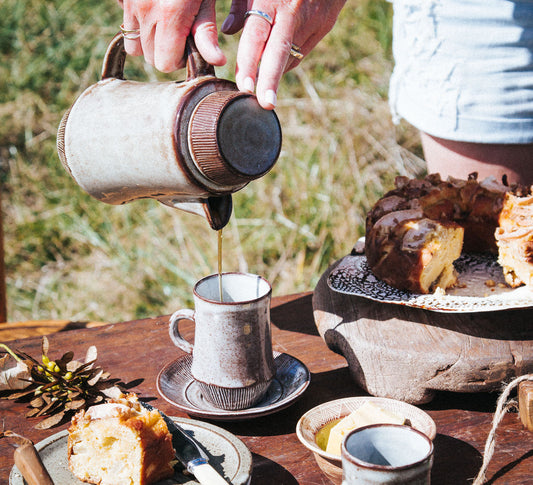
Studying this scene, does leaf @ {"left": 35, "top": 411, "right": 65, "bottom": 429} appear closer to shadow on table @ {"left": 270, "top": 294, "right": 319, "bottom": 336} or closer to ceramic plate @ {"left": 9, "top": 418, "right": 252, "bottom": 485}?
ceramic plate @ {"left": 9, "top": 418, "right": 252, "bottom": 485}

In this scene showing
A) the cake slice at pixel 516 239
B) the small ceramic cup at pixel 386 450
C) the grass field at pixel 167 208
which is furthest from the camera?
the grass field at pixel 167 208

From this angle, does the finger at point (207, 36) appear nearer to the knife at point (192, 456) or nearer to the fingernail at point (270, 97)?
the fingernail at point (270, 97)

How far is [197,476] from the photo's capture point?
3.36 feet

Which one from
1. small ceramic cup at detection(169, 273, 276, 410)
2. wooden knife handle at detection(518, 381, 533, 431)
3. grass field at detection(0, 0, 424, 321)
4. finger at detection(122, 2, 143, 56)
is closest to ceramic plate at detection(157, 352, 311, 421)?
small ceramic cup at detection(169, 273, 276, 410)

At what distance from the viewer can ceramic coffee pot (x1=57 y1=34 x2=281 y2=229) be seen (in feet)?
3.72

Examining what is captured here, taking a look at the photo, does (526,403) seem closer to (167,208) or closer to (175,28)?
(175,28)

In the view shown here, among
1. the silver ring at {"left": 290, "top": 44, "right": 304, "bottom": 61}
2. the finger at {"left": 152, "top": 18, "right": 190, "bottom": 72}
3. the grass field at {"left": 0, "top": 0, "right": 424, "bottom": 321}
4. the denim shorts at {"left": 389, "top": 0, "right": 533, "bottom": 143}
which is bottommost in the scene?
the grass field at {"left": 0, "top": 0, "right": 424, "bottom": 321}

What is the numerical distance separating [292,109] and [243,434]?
113 inches

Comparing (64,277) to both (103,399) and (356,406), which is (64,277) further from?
(356,406)

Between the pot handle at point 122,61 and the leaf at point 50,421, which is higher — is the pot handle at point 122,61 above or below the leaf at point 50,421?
above

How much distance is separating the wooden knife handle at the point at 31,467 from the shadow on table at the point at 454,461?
59cm

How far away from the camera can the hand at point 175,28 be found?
1240mm

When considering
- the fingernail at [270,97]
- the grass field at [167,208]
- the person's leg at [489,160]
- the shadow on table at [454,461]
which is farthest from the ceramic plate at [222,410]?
the grass field at [167,208]

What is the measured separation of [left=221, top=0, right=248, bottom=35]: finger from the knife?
77cm
